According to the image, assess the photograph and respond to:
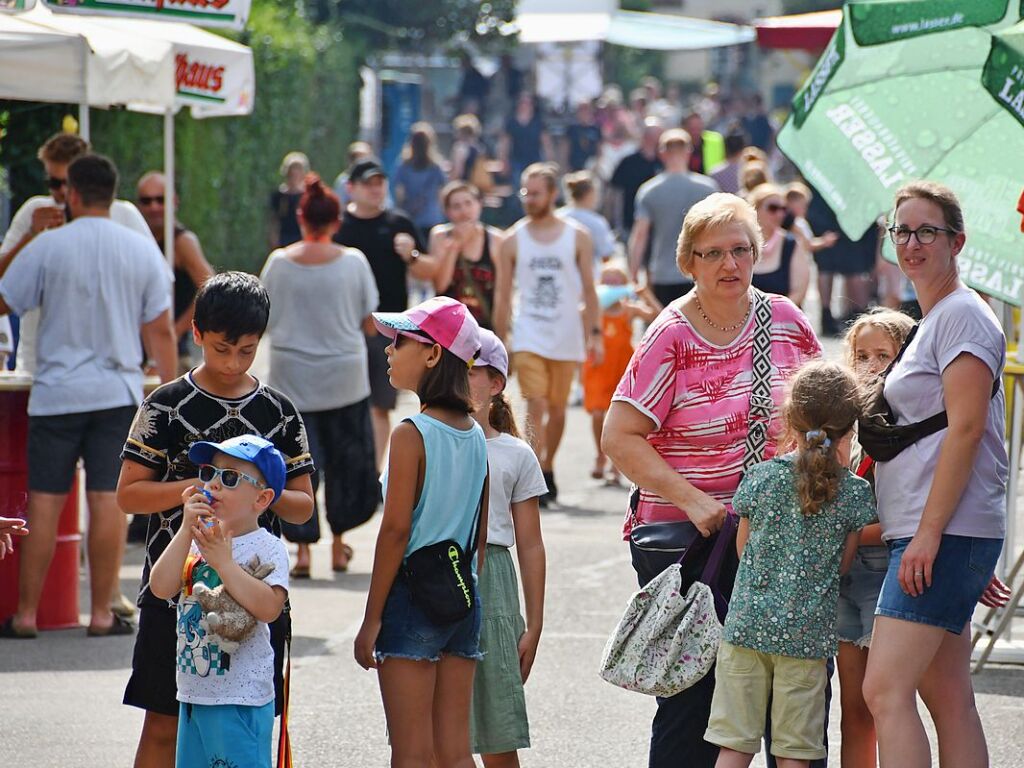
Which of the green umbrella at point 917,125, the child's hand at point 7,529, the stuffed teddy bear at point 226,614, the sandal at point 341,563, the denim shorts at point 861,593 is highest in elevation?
the green umbrella at point 917,125

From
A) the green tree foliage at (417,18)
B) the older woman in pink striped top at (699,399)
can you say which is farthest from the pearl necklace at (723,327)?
the green tree foliage at (417,18)

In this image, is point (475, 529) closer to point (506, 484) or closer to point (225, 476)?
point (506, 484)

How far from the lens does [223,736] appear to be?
14.5 feet

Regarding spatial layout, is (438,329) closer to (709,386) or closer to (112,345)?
(709,386)

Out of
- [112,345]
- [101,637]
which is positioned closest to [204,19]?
[112,345]

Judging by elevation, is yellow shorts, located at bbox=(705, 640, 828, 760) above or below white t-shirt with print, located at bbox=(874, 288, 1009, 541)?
below

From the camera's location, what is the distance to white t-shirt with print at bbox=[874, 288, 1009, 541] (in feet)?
15.8

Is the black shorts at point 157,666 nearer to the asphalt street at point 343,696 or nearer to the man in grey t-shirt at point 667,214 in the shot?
the asphalt street at point 343,696

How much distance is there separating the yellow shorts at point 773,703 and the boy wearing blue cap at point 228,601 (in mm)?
1215

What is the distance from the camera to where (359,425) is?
9.42 metres

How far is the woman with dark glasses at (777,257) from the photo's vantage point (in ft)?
37.2

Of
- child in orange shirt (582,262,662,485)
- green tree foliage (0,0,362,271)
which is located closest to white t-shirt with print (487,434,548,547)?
child in orange shirt (582,262,662,485)

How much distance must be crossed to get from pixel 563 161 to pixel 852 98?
26208mm

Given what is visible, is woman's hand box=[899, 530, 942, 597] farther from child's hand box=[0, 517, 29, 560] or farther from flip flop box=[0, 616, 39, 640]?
flip flop box=[0, 616, 39, 640]
